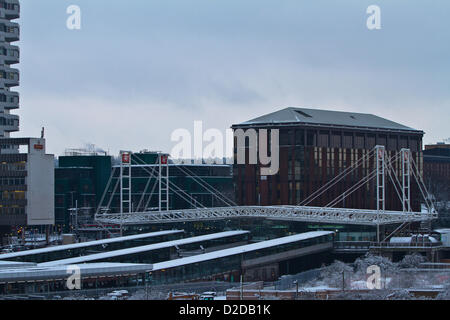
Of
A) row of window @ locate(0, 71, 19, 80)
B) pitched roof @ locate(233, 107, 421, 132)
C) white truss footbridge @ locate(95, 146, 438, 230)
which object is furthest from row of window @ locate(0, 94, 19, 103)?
pitched roof @ locate(233, 107, 421, 132)

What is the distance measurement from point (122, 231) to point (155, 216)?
16.0 feet

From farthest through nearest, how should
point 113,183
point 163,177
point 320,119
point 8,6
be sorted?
point 113,183
point 8,6
point 320,119
point 163,177

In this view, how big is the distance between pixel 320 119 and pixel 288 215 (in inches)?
1036

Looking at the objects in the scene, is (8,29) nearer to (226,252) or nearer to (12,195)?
(12,195)

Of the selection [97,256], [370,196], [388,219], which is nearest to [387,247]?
[388,219]

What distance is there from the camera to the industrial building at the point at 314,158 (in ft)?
353

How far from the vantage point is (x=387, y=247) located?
7856 centimetres

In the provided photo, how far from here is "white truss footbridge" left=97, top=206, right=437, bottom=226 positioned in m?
81.4

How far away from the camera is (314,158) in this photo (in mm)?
108375

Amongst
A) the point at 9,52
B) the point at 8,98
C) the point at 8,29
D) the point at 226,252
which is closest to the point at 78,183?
the point at 8,98

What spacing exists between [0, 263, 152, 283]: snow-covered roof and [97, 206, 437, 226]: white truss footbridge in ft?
95.5

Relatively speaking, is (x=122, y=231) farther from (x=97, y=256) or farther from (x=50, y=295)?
(x=50, y=295)
